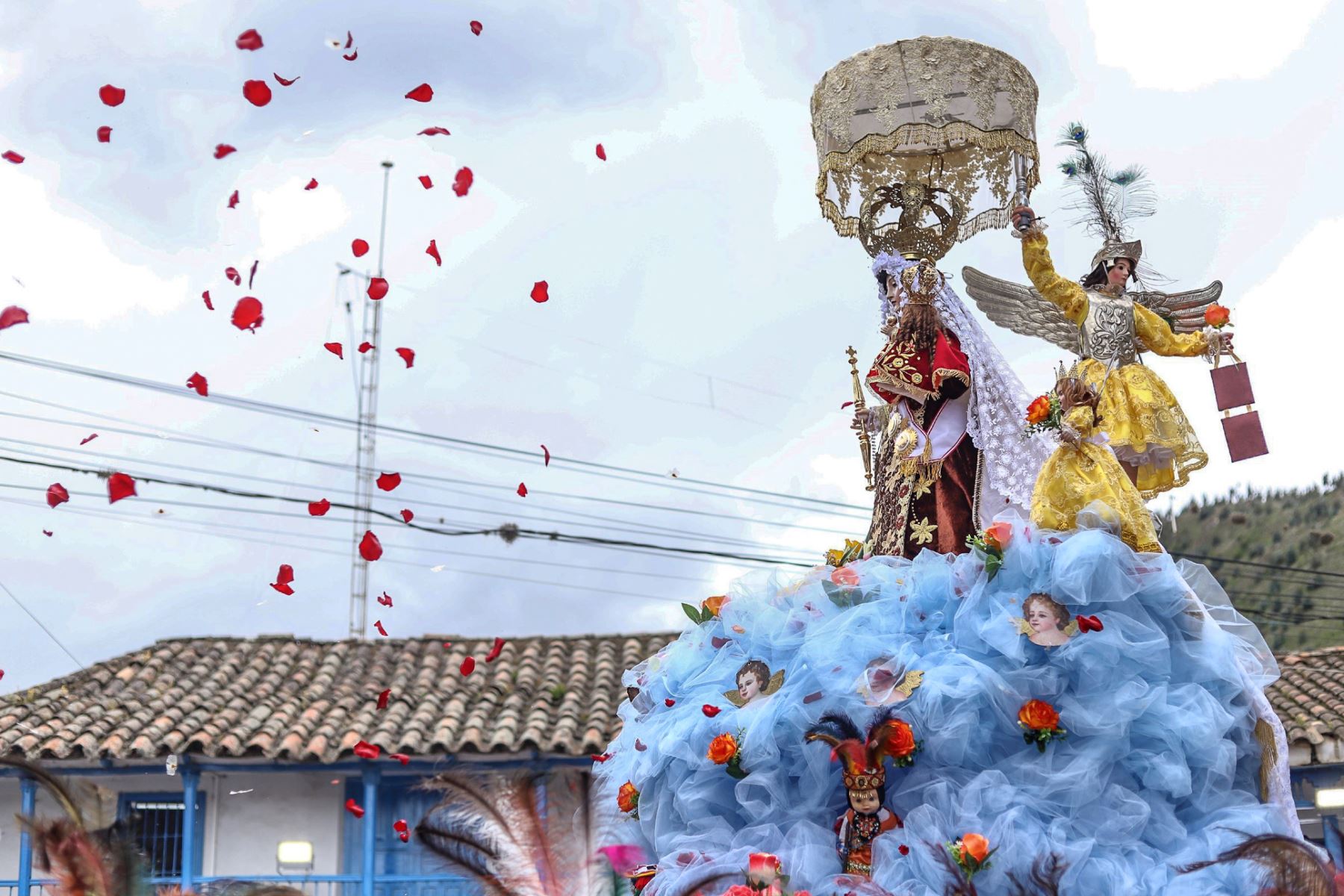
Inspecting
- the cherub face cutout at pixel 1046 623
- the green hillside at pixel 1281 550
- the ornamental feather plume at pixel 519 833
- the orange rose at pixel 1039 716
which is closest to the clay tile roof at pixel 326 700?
the cherub face cutout at pixel 1046 623

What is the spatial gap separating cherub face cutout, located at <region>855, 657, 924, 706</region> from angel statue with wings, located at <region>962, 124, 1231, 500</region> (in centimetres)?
183

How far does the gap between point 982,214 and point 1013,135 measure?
46 cm

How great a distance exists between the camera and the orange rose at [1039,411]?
7.03 m

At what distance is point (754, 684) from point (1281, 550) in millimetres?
26817

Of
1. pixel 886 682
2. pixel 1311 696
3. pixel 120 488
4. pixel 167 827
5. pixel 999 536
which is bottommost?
pixel 886 682

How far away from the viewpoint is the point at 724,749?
6.68 m

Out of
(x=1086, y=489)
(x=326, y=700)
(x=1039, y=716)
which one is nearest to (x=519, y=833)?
(x=1039, y=716)

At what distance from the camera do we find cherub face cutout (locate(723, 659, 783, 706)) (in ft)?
22.7

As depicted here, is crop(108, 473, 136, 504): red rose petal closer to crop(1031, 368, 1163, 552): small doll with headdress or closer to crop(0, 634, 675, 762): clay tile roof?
crop(1031, 368, 1163, 552): small doll with headdress

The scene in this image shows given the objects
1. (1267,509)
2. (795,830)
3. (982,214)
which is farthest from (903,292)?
(1267,509)

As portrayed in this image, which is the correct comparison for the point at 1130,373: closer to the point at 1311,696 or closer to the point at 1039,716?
the point at 1039,716

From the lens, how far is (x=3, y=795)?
53.6ft

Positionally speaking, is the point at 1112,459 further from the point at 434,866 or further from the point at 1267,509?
the point at 1267,509

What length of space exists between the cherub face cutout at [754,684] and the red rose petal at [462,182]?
283 centimetres
